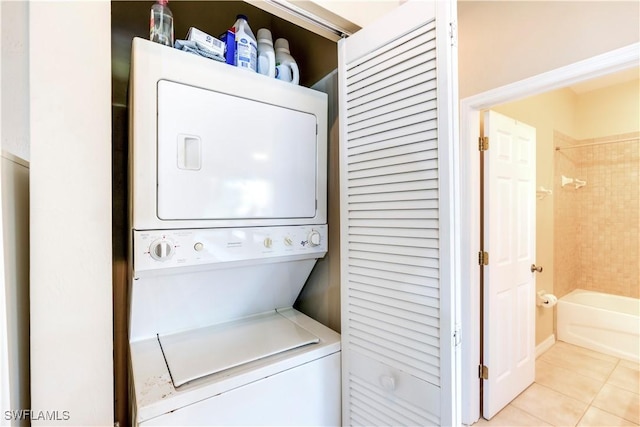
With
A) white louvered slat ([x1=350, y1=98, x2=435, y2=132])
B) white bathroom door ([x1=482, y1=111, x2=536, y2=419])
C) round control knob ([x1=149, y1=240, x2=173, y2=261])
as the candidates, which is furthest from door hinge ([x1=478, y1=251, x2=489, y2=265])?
round control knob ([x1=149, y1=240, x2=173, y2=261])

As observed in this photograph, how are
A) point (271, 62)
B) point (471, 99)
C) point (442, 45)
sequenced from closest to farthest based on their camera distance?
1. point (442, 45)
2. point (271, 62)
3. point (471, 99)

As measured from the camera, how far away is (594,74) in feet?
5.35

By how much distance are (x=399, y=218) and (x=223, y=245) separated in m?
0.75

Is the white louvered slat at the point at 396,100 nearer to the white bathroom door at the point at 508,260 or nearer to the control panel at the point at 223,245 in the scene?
the control panel at the point at 223,245

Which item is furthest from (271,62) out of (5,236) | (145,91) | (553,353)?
(553,353)

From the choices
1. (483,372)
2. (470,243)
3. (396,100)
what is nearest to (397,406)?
(396,100)

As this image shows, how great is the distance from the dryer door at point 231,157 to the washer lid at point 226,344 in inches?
23.8

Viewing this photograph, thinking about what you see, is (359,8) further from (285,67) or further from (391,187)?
(391,187)

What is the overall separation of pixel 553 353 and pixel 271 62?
424 cm

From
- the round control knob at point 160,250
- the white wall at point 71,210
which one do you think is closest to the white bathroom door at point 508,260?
the round control knob at point 160,250

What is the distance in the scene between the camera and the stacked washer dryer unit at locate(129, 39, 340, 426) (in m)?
1.08

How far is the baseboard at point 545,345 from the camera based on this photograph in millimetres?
3335

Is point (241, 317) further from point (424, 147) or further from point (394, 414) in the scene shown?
point (424, 147)

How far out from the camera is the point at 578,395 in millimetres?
2559
